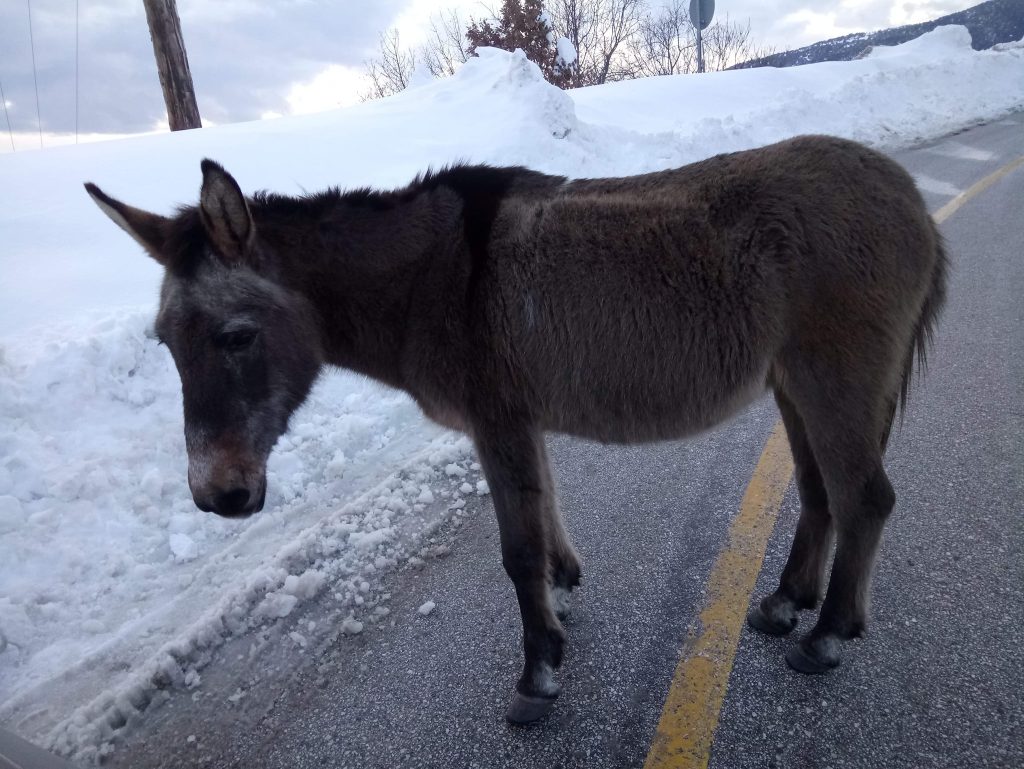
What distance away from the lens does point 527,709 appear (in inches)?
99.5

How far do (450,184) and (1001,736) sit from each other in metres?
3.09

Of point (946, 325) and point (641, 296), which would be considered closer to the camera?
point (641, 296)

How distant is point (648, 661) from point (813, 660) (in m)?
0.68

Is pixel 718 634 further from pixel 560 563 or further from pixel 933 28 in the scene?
pixel 933 28

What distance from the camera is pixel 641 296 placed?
8.24 ft

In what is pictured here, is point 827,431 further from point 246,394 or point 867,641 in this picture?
point 246,394

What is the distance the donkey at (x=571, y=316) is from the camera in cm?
245

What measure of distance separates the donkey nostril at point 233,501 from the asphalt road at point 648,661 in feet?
3.05

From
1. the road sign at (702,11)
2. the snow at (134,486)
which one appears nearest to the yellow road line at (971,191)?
the snow at (134,486)

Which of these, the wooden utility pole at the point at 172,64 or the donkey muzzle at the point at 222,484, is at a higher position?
the wooden utility pole at the point at 172,64

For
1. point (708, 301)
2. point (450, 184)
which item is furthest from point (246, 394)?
point (708, 301)

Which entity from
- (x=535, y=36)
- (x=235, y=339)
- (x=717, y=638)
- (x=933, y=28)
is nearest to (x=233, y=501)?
(x=235, y=339)

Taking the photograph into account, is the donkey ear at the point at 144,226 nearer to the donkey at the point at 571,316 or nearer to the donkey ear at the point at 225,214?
the donkey at the point at 571,316

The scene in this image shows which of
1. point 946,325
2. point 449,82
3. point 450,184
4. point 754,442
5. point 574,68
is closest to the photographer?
point 450,184
